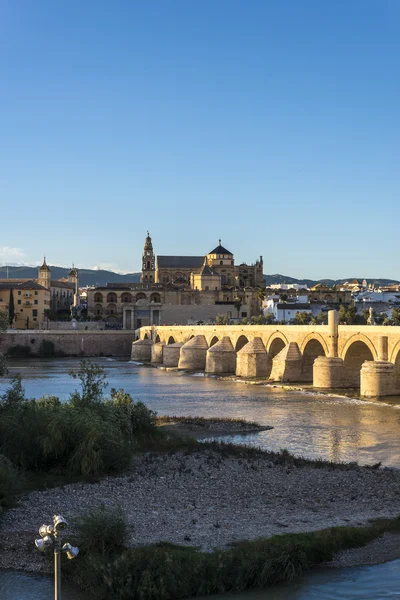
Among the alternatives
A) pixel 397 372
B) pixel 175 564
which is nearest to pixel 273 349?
pixel 397 372

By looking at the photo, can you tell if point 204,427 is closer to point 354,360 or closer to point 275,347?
point 354,360

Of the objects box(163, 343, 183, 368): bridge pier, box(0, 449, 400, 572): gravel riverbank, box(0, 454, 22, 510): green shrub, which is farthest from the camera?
box(163, 343, 183, 368): bridge pier

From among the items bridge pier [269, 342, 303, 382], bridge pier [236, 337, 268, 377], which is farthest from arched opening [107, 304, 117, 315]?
bridge pier [269, 342, 303, 382]

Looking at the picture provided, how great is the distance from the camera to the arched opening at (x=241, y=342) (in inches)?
2408

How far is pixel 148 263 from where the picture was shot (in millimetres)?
138125

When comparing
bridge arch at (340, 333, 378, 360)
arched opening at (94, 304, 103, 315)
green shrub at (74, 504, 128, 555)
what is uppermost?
arched opening at (94, 304, 103, 315)

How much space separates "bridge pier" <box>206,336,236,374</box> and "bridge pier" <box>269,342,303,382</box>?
448 inches

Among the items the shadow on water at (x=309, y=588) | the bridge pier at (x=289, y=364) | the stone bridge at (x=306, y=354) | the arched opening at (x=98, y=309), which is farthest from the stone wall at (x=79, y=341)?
the shadow on water at (x=309, y=588)

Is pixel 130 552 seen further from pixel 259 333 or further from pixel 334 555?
pixel 259 333

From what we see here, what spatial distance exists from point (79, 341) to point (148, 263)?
49.4m

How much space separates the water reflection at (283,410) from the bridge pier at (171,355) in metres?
10.8

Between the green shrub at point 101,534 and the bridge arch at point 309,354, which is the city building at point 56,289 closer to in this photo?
the bridge arch at point 309,354

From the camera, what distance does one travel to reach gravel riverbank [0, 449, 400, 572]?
1530 centimetres

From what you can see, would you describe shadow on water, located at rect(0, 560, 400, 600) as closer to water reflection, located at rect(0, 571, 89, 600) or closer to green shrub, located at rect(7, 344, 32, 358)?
water reflection, located at rect(0, 571, 89, 600)
